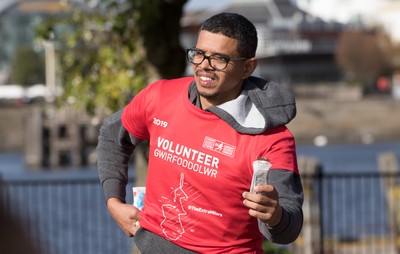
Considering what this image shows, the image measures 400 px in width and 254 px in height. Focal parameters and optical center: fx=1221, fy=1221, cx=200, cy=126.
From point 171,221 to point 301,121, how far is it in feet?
276

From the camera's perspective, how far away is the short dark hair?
3822 mm

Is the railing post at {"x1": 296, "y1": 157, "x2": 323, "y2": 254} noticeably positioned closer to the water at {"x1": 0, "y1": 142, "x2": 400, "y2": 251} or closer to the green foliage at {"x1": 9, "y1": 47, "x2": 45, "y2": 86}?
the water at {"x1": 0, "y1": 142, "x2": 400, "y2": 251}

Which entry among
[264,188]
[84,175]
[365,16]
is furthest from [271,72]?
[264,188]

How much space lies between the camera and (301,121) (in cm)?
8775

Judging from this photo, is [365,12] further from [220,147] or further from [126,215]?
[220,147]

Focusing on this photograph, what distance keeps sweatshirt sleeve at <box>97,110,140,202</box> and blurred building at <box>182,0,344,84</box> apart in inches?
4396

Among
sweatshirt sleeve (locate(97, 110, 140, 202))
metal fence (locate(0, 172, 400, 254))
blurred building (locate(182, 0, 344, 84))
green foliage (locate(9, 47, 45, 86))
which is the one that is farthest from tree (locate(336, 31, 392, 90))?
sweatshirt sleeve (locate(97, 110, 140, 202))

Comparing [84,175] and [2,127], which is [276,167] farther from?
[2,127]

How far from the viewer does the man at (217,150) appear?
3.72 m

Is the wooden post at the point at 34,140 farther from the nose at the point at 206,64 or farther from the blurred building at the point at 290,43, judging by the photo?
the nose at the point at 206,64

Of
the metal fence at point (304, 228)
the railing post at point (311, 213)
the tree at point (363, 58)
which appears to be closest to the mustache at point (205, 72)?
the metal fence at point (304, 228)

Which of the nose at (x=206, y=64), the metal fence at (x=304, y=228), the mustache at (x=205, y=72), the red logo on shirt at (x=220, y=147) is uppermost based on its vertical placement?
the nose at (x=206, y=64)

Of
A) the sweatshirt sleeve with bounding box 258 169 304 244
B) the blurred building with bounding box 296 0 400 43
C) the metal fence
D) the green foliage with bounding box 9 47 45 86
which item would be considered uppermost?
the sweatshirt sleeve with bounding box 258 169 304 244

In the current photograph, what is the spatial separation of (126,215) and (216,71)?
2.19 feet
